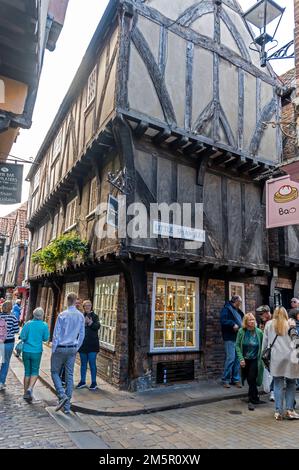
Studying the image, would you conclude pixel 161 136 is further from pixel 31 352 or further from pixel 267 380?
pixel 267 380

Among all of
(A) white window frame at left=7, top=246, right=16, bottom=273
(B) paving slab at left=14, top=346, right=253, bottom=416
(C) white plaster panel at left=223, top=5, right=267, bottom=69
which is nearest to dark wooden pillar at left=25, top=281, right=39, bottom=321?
(A) white window frame at left=7, top=246, right=16, bottom=273

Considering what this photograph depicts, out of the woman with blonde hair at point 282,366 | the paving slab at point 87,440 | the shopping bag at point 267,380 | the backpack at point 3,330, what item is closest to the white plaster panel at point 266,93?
the woman with blonde hair at point 282,366

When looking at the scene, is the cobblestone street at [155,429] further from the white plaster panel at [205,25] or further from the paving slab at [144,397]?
the white plaster panel at [205,25]

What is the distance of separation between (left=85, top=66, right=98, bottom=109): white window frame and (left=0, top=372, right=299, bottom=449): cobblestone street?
7.85 m

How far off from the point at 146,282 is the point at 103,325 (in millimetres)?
1891

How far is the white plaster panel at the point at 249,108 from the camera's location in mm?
10297

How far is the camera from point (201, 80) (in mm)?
9508

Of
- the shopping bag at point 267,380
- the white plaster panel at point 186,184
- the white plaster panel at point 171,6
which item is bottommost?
the shopping bag at point 267,380

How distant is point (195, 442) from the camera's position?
4.85 meters

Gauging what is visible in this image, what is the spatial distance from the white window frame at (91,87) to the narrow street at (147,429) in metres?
7.86

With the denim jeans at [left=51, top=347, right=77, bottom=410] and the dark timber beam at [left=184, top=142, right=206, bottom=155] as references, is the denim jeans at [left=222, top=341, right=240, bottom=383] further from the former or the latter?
the dark timber beam at [left=184, top=142, right=206, bottom=155]

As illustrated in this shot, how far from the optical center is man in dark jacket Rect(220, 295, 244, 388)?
8273 millimetres

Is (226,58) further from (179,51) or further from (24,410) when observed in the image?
(24,410)

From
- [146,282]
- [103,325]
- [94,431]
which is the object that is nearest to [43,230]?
[103,325]
